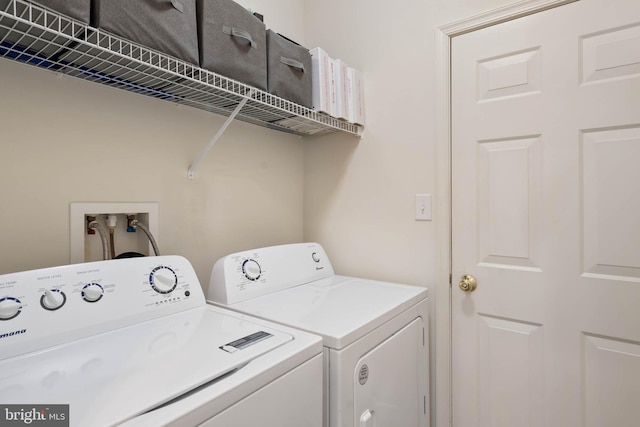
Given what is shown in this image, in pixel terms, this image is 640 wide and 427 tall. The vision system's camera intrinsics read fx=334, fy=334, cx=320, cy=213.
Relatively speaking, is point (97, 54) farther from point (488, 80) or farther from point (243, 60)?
point (488, 80)

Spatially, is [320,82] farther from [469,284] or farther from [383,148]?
[469,284]

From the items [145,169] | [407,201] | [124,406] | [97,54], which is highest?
[97,54]

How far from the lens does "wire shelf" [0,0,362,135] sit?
805 mm

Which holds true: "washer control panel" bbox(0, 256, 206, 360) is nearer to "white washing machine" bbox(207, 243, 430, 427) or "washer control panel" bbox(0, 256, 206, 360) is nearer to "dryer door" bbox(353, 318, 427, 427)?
"white washing machine" bbox(207, 243, 430, 427)

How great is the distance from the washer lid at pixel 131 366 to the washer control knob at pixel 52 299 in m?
0.11

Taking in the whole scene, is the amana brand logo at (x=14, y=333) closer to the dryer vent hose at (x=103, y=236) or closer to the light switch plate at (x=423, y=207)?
the dryer vent hose at (x=103, y=236)

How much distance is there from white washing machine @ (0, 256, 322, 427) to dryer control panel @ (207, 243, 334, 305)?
0.53ft

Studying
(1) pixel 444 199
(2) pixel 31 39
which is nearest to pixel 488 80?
(1) pixel 444 199

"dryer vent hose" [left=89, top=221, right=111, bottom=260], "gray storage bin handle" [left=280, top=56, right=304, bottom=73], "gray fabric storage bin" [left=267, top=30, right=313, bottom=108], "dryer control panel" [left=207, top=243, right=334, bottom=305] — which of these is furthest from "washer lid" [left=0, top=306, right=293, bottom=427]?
"gray storage bin handle" [left=280, top=56, right=304, bottom=73]

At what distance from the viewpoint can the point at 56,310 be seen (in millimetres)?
872

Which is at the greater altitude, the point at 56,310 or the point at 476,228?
the point at 476,228

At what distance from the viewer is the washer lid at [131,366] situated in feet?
2.04

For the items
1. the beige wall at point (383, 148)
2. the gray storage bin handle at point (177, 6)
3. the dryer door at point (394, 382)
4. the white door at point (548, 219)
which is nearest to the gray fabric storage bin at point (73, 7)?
the gray storage bin handle at point (177, 6)

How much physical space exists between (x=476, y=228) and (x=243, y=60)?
1200 millimetres
